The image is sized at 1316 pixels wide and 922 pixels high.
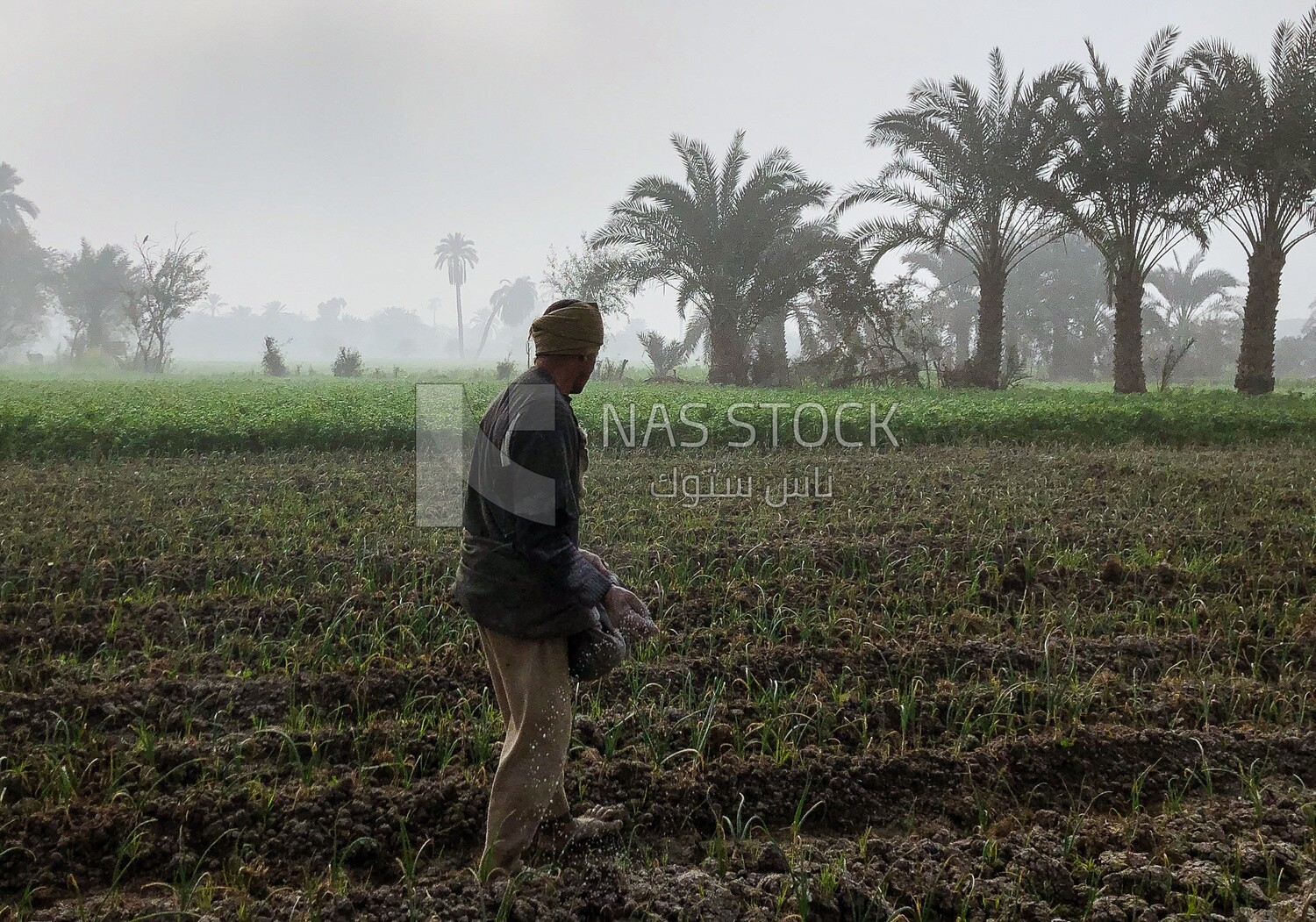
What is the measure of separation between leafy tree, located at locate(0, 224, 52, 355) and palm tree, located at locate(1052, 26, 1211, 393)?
47.9 metres

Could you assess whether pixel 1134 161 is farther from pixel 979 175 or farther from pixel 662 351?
pixel 662 351

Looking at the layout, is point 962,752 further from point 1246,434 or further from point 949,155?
point 949,155

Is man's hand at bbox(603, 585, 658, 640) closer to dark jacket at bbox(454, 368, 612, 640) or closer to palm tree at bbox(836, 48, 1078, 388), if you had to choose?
dark jacket at bbox(454, 368, 612, 640)

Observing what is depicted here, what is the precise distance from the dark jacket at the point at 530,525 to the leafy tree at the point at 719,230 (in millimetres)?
19814

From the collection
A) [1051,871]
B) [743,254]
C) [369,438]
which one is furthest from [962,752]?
[743,254]

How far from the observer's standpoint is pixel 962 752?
3.31m

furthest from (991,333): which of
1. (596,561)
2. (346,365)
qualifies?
(346,365)

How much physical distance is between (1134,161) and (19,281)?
51.6 meters

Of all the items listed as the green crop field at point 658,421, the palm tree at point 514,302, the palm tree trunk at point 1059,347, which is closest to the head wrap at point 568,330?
the green crop field at point 658,421

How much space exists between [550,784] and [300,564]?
143 inches

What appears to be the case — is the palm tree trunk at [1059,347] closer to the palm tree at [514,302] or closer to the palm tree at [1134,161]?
the palm tree at [1134,161]

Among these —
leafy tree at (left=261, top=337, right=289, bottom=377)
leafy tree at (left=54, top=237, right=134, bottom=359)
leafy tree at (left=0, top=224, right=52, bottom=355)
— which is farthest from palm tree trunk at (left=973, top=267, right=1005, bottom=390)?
leafy tree at (left=0, top=224, right=52, bottom=355)

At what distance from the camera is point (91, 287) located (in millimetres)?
42469

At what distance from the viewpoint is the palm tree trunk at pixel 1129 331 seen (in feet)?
61.0
